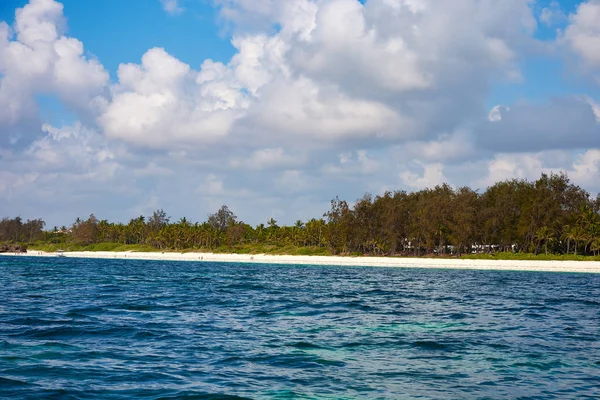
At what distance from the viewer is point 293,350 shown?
22094 mm

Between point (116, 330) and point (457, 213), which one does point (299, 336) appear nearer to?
point (116, 330)

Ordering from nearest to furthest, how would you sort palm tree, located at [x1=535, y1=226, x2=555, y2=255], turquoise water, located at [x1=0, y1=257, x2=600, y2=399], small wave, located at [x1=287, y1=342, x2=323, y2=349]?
turquoise water, located at [x1=0, y1=257, x2=600, y2=399], small wave, located at [x1=287, y1=342, x2=323, y2=349], palm tree, located at [x1=535, y1=226, x2=555, y2=255]

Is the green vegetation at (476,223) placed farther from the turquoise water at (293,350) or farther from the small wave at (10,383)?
the small wave at (10,383)

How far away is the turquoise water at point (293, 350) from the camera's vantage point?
1639cm

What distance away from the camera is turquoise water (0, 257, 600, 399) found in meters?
16.4

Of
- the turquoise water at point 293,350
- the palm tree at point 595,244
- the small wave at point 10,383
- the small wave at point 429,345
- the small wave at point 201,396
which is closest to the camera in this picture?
the small wave at point 201,396

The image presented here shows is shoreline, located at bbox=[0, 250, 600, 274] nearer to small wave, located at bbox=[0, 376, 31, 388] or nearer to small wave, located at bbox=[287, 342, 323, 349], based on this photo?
small wave, located at bbox=[287, 342, 323, 349]

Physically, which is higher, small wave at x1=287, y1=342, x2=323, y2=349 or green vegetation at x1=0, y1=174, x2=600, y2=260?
green vegetation at x1=0, y1=174, x2=600, y2=260

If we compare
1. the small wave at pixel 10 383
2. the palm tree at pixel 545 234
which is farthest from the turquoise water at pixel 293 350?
the palm tree at pixel 545 234

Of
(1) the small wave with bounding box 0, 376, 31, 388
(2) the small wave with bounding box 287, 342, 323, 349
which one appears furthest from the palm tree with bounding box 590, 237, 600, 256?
(1) the small wave with bounding box 0, 376, 31, 388

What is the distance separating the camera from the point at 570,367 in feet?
65.2

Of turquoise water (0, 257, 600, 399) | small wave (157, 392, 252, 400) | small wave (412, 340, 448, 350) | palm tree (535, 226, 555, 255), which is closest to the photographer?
small wave (157, 392, 252, 400)

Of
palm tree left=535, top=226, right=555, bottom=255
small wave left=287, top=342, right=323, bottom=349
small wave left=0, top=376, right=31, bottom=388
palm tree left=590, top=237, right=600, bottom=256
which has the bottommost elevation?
small wave left=0, top=376, right=31, bottom=388

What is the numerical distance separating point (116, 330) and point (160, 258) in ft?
566
